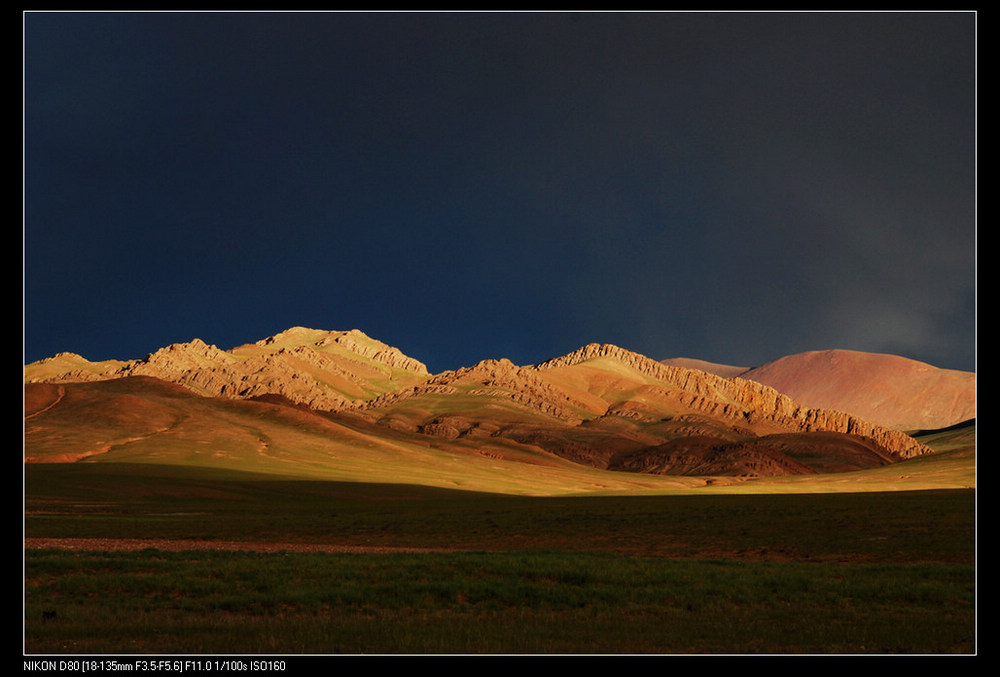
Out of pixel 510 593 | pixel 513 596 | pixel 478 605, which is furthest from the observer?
pixel 510 593

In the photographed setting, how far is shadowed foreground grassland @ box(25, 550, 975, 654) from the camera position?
16.4 metres

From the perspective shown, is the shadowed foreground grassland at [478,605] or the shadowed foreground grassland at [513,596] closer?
the shadowed foreground grassland at [478,605]

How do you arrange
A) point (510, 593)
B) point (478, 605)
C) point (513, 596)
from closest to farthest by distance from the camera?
point (478, 605), point (513, 596), point (510, 593)

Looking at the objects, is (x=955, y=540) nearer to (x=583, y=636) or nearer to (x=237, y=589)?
(x=583, y=636)

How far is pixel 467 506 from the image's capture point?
8419 cm

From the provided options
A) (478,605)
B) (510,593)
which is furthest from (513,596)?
(478,605)

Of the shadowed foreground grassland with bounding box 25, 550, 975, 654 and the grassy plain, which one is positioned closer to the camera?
the shadowed foreground grassland with bounding box 25, 550, 975, 654

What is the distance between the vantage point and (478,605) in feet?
72.7

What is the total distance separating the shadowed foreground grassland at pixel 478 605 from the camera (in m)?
16.4

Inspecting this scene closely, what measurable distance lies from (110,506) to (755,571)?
72.8 meters

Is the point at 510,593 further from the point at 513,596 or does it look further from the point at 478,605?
the point at 478,605

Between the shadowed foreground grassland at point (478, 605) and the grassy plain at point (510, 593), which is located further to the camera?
the grassy plain at point (510, 593)

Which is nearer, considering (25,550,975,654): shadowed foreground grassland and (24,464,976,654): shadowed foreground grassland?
(25,550,975,654): shadowed foreground grassland
